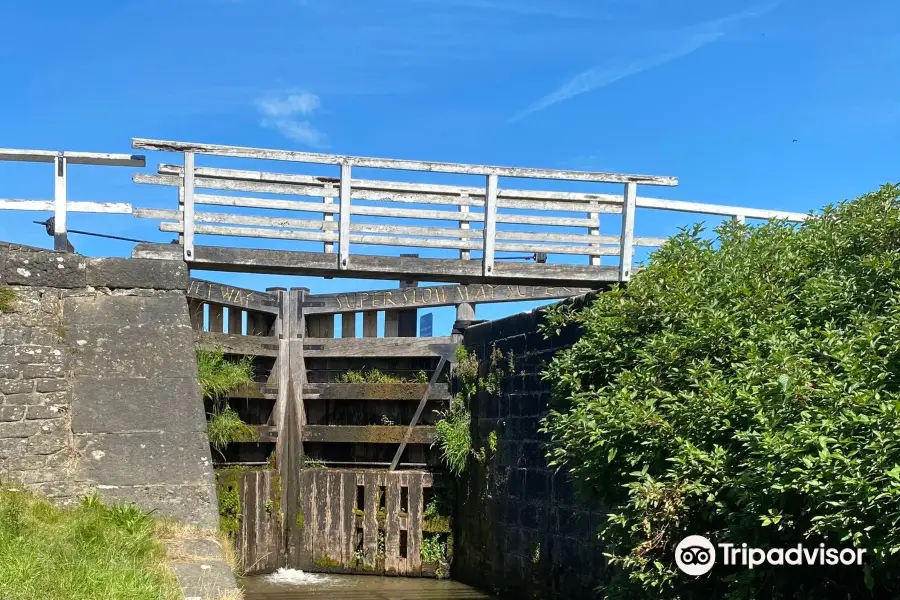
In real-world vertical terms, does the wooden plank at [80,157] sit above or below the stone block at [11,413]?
above

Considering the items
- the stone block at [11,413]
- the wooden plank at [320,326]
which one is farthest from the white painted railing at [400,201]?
the wooden plank at [320,326]

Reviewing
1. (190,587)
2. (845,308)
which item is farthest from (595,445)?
(190,587)

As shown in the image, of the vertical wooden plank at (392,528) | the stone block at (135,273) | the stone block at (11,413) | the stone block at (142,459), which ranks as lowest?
the vertical wooden plank at (392,528)

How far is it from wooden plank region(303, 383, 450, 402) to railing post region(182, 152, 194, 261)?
13.0ft

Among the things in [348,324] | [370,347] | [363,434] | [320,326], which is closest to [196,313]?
[320,326]

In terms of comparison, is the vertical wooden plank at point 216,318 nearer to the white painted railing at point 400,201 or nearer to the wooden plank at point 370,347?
the wooden plank at point 370,347

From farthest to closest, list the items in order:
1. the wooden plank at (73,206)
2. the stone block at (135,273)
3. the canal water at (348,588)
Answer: the canal water at (348,588), the wooden plank at (73,206), the stone block at (135,273)

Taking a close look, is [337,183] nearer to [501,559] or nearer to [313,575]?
[501,559]

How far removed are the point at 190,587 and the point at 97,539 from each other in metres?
0.90

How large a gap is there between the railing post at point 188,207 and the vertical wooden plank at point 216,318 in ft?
10.4

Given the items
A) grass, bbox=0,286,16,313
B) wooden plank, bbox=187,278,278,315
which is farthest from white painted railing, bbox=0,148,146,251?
wooden plank, bbox=187,278,278,315

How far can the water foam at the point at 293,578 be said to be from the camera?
420 inches

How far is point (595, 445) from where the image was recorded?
5875 mm

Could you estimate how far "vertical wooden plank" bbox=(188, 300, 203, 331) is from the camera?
34.5 feet
